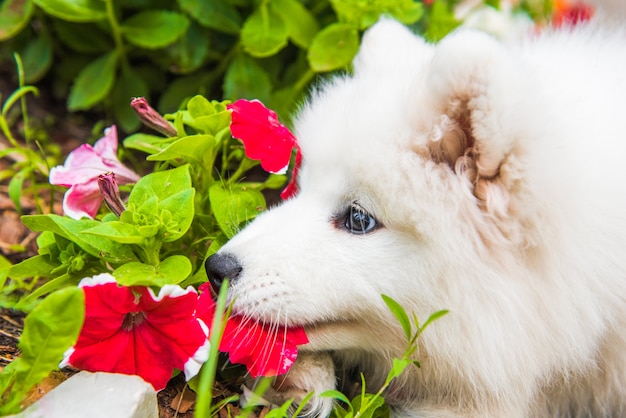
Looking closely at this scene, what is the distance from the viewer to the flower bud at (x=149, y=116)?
2.06 m

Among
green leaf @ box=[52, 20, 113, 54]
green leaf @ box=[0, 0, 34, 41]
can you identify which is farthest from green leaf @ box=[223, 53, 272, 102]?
green leaf @ box=[0, 0, 34, 41]

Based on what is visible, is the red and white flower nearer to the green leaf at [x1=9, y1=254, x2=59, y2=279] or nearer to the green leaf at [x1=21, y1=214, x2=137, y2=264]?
the green leaf at [x1=21, y1=214, x2=137, y2=264]

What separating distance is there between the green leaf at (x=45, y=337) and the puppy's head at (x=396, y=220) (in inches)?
16.5

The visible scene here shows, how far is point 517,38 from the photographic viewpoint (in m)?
2.66

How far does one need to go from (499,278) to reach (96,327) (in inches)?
41.2

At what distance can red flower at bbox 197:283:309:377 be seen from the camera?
1.89 m

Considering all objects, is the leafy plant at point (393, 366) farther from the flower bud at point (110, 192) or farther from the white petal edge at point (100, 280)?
the flower bud at point (110, 192)

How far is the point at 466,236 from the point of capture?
5.85ft

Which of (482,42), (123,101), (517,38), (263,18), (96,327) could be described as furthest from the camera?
(123,101)

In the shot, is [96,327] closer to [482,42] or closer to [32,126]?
[482,42]

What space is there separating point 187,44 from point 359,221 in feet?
5.55

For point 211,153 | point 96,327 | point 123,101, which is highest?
A: point 211,153

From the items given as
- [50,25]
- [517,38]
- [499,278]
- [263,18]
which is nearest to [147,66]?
[50,25]

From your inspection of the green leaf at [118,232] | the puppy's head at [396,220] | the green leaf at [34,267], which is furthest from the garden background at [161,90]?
the puppy's head at [396,220]
